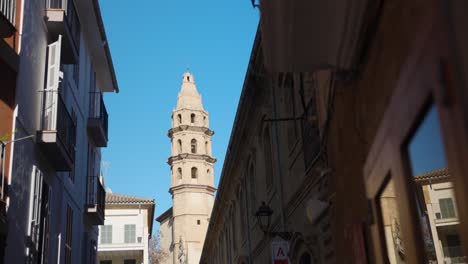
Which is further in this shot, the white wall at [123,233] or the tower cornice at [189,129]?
the tower cornice at [189,129]

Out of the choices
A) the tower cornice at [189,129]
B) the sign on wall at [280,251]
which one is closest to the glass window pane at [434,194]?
the sign on wall at [280,251]

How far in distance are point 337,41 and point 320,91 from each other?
270cm

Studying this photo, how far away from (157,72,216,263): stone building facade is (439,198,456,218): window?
6785 centimetres

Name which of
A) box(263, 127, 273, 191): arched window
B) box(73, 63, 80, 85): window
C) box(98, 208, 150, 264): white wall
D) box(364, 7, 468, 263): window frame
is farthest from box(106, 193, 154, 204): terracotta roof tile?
box(364, 7, 468, 263): window frame

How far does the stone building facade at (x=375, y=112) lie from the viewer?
2.68 meters

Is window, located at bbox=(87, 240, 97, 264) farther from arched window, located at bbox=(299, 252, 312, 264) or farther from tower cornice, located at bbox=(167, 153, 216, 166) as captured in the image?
tower cornice, located at bbox=(167, 153, 216, 166)

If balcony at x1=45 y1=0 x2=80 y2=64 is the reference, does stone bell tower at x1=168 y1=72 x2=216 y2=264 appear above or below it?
above

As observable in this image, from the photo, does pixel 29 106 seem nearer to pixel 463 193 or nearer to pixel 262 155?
pixel 262 155

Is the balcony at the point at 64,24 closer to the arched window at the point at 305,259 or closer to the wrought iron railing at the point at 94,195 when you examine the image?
the wrought iron railing at the point at 94,195

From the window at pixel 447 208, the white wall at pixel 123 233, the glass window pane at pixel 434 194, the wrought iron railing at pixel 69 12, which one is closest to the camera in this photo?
the glass window pane at pixel 434 194

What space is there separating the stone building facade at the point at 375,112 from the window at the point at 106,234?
1293 inches

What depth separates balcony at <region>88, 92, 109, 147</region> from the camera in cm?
2162

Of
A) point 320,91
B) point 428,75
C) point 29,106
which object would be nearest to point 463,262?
point 428,75

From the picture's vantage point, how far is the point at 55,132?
44.1 ft
